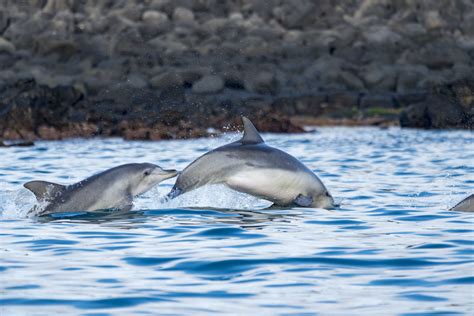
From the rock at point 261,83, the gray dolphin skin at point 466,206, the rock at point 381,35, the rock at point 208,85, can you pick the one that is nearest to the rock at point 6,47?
the rock at point 261,83

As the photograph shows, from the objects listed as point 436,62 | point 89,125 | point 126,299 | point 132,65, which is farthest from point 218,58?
point 126,299

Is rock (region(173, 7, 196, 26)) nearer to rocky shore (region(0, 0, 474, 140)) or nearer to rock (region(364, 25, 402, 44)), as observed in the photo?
rocky shore (region(0, 0, 474, 140))

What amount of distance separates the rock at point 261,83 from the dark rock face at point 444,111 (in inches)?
455

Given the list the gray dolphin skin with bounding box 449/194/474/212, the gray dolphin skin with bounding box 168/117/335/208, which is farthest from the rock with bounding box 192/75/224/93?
the gray dolphin skin with bounding box 449/194/474/212

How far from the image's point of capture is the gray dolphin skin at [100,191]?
12352mm

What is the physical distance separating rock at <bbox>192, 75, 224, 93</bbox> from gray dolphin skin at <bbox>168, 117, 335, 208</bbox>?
118 ft

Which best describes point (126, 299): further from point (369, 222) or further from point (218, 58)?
point (218, 58)

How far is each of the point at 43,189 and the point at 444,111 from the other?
28605 millimetres

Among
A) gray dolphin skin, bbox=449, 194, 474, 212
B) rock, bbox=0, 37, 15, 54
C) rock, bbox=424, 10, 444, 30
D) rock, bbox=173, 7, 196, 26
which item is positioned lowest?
gray dolphin skin, bbox=449, 194, 474, 212

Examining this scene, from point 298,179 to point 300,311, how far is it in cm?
527

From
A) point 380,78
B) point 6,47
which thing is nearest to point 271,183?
point 380,78

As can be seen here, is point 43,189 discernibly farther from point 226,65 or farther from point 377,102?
point 226,65

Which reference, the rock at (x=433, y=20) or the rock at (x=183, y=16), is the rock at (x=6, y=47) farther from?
the rock at (x=433, y=20)

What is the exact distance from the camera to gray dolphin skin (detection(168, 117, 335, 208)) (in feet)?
40.8
